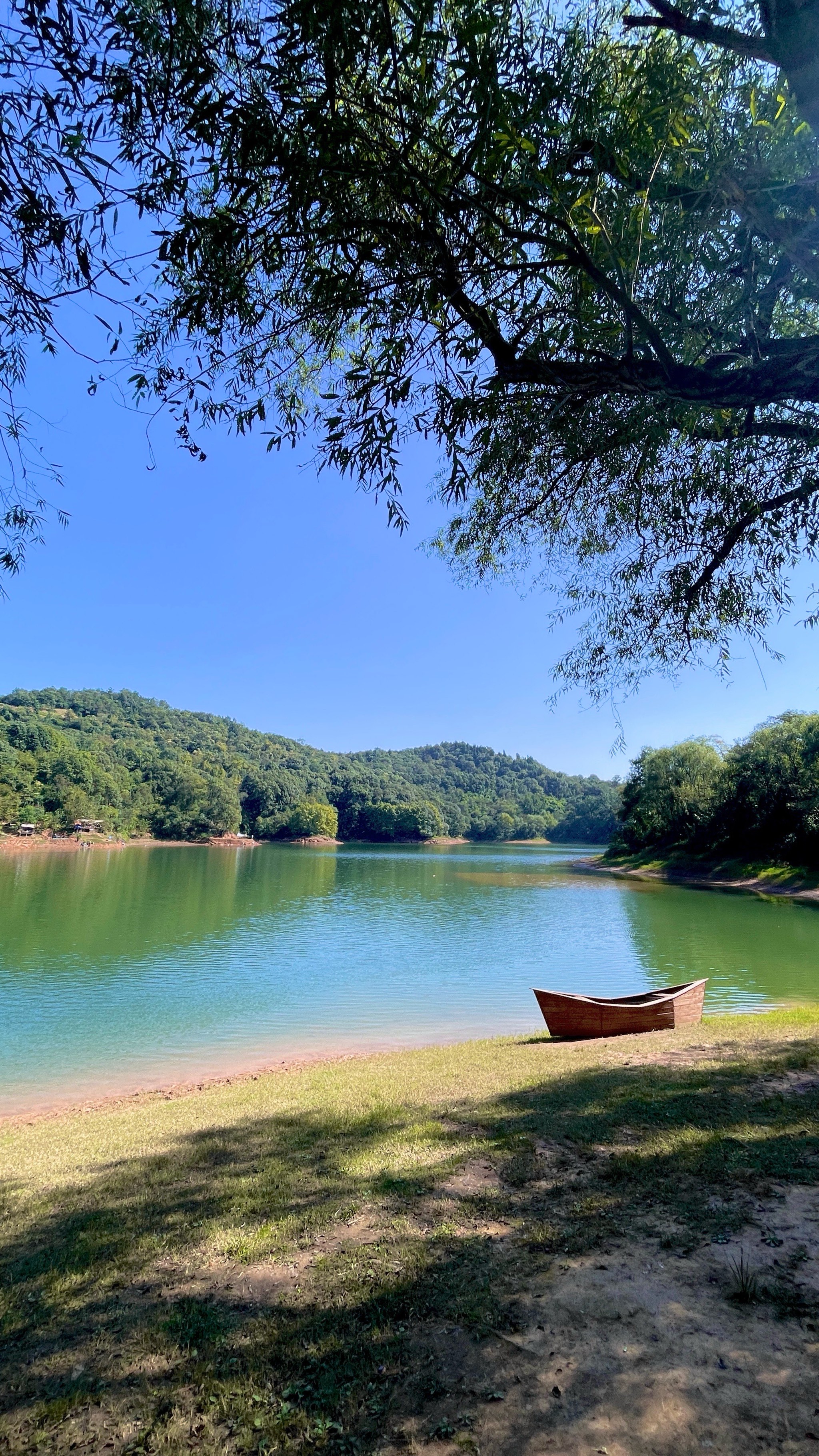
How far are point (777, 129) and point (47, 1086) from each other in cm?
1131

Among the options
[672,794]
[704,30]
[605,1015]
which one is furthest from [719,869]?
[704,30]

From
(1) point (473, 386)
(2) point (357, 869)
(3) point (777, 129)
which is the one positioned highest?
(3) point (777, 129)

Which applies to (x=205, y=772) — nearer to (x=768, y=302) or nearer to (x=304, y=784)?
(x=304, y=784)

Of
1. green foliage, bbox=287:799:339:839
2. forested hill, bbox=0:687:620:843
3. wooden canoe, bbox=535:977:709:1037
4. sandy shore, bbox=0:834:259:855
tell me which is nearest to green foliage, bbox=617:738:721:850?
forested hill, bbox=0:687:620:843

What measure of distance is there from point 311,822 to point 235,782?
1501 cm

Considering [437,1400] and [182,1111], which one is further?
[182,1111]

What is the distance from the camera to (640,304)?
4.30 m

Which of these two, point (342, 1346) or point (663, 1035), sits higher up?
point (342, 1346)

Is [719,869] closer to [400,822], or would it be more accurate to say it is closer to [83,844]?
[83,844]

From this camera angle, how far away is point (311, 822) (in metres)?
111

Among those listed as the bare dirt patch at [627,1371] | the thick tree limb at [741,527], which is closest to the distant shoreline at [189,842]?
the thick tree limb at [741,527]

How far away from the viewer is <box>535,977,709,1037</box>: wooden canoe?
29.3ft

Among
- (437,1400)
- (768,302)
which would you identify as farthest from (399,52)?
(437,1400)

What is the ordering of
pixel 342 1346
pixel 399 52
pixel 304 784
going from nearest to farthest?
1. pixel 342 1346
2. pixel 399 52
3. pixel 304 784
